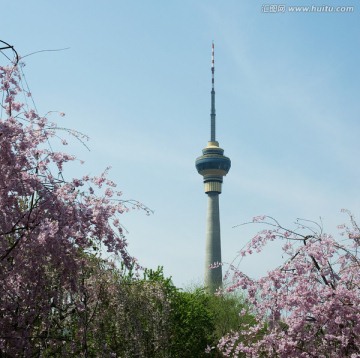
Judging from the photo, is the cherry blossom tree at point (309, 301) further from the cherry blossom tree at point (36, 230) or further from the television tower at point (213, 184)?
the television tower at point (213, 184)

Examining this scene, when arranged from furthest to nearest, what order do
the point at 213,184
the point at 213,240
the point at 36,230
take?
the point at 213,184, the point at 213,240, the point at 36,230

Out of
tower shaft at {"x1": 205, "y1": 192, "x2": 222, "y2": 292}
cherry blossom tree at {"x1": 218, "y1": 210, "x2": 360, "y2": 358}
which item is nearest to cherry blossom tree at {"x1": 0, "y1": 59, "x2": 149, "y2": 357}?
cherry blossom tree at {"x1": 218, "y1": 210, "x2": 360, "y2": 358}

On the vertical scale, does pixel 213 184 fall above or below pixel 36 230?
above

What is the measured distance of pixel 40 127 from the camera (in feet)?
28.6

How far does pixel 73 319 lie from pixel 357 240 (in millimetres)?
5552

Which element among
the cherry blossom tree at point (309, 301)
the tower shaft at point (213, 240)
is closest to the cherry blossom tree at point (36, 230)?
the cherry blossom tree at point (309, 301)

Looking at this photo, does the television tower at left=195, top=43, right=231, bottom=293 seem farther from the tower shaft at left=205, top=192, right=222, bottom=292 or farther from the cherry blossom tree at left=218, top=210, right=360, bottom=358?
the cherry blossom tree at left=218, top=210, right=360, bottom=358

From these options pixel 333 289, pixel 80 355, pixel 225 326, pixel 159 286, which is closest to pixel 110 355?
pixel 80 355

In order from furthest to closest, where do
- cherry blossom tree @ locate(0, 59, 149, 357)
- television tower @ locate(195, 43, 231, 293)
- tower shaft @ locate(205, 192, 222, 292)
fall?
television tower @ locate(195, 43, 231, 293)
tower shaft @ locate(205, 192, 222, 292)
cherry blossom tree @ locate(0, 59, 149, 357)

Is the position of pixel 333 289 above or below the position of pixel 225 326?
below

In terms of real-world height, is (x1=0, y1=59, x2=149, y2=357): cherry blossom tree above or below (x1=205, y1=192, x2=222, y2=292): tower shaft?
below

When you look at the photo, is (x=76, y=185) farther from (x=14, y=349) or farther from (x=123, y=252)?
(x=14, y=349)

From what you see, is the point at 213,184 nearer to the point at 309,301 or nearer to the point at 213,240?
the point at 213,240

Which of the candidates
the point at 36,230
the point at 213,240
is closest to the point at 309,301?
the point at 36,230
